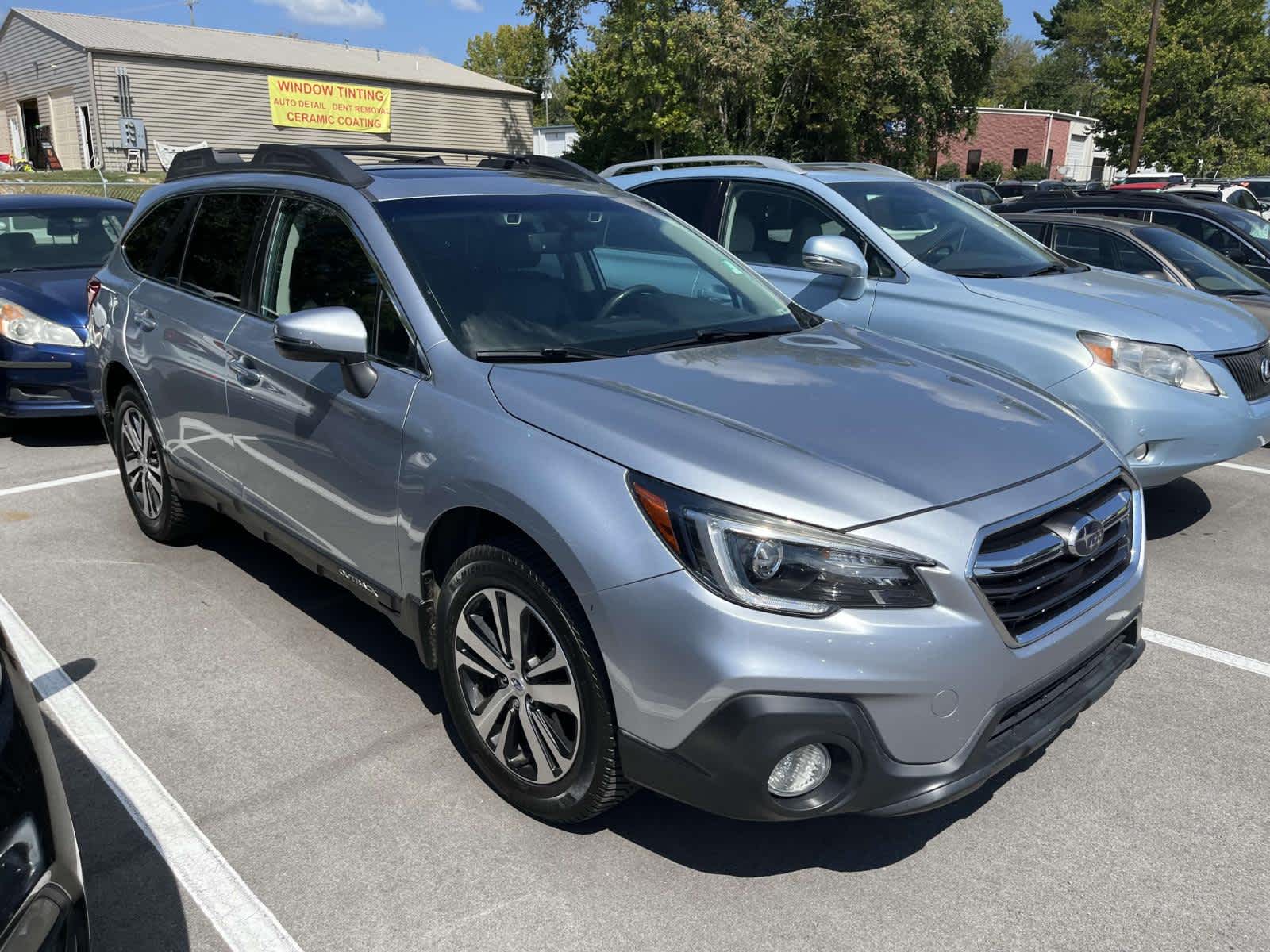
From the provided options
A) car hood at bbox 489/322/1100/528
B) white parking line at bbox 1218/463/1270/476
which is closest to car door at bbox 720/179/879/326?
car hood at bbox 489/322/1100/528

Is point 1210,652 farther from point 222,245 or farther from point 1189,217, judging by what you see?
point 1189,217

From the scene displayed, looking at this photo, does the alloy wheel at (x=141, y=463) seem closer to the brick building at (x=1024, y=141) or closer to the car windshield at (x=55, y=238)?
the car windshield at (x=55, y=238)

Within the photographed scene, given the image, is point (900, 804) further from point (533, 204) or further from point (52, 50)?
point (52, 50)

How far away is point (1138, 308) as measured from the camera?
544cm

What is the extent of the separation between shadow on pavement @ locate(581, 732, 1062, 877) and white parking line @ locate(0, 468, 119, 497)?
485 cm

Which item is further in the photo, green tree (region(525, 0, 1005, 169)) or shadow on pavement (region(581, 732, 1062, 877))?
green tree (region(525, 0, 1005, 169))

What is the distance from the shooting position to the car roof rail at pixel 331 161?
376 cm

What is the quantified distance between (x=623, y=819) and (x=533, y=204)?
7.11 ft

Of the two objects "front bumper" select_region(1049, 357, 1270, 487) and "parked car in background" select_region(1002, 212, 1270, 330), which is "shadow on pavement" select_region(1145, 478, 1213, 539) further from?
"parked car in background" select_region(1002, 212, 1270, 330)

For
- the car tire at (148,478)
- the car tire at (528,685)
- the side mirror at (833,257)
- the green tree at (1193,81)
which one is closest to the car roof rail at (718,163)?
the side mirror at (833,257)

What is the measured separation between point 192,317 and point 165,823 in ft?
7.23

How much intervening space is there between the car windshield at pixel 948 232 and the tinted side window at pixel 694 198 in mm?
772

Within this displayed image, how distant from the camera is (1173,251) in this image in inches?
312

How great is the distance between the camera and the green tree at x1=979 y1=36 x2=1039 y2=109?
91.0 m
